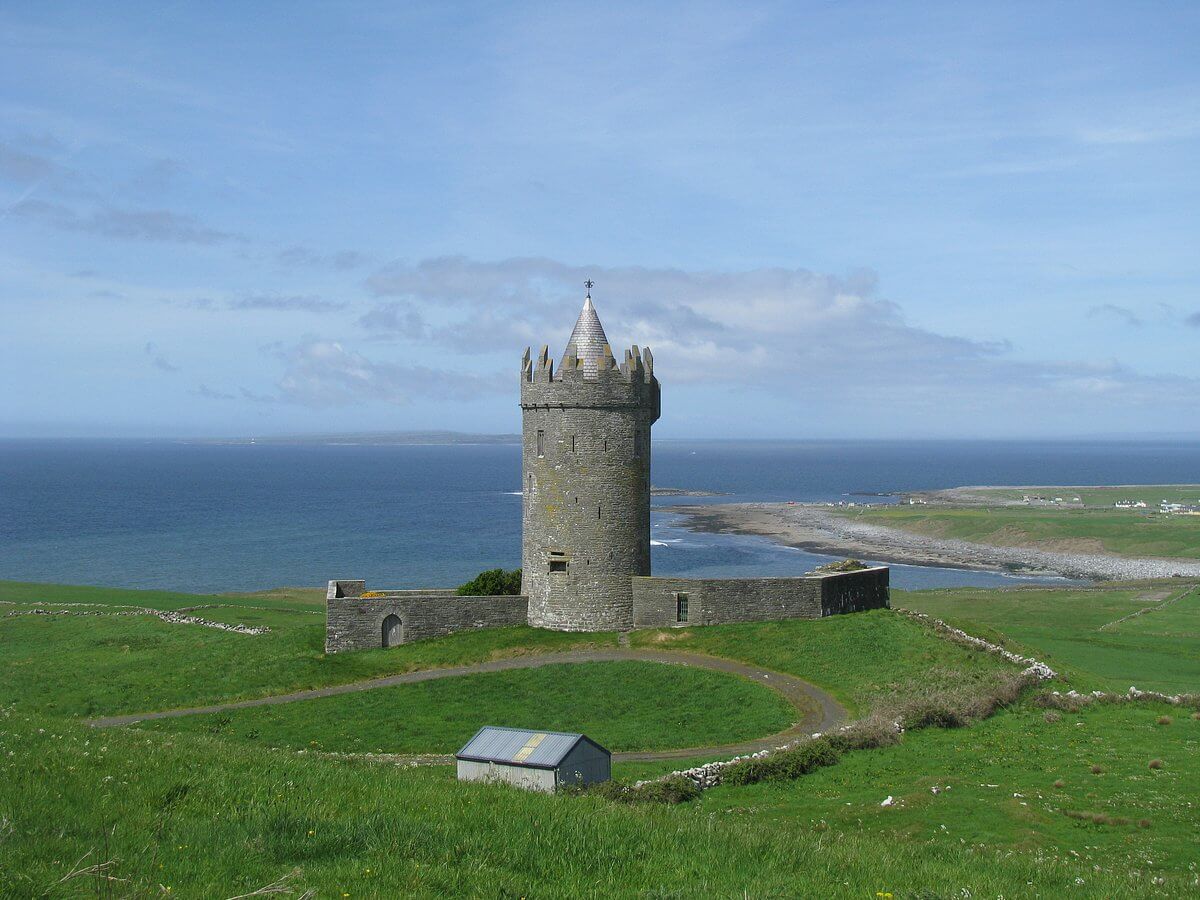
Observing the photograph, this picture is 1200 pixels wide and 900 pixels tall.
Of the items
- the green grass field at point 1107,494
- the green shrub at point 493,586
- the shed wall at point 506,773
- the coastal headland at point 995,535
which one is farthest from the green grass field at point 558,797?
the green grass field at point 1107,494

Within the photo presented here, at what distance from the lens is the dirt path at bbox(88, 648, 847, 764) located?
2236 centimetres

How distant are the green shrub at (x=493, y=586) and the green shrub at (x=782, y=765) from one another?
17.5 metres

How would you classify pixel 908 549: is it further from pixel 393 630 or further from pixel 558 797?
pixel 558 797

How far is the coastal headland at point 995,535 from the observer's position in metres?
93.9

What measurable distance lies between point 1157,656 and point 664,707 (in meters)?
23.6

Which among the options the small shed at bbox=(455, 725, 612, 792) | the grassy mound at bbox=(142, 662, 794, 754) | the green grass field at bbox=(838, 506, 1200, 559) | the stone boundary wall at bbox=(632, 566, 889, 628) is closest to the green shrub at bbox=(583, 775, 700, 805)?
the small shed at bbox=(455, 725, 612, 792)

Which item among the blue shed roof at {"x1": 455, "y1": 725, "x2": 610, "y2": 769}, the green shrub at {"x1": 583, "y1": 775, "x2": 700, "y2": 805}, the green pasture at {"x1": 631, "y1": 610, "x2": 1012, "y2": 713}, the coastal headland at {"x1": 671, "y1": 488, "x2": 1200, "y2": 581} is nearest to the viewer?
the blue shed roof at {"x1": 455, "y1": 725, "x2": 610, "y2": 769}

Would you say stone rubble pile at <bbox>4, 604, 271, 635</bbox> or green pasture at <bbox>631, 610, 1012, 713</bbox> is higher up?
green pasture at <bbox>631, 610, 1012, 713</bbox>

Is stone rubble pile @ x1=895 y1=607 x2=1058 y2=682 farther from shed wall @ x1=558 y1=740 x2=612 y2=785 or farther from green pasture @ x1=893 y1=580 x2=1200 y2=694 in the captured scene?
shed wall @ x1=558 y1=740 x2=612 y2=785

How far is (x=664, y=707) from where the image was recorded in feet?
86.0

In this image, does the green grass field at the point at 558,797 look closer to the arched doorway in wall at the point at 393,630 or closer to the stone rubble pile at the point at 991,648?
the stone rubble pile at the point at 991,648

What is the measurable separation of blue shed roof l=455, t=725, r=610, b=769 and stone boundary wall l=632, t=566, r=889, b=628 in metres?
15.8

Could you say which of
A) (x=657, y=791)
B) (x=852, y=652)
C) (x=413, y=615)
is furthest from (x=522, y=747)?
(x=413, y=615)

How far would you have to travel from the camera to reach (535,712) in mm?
25922
